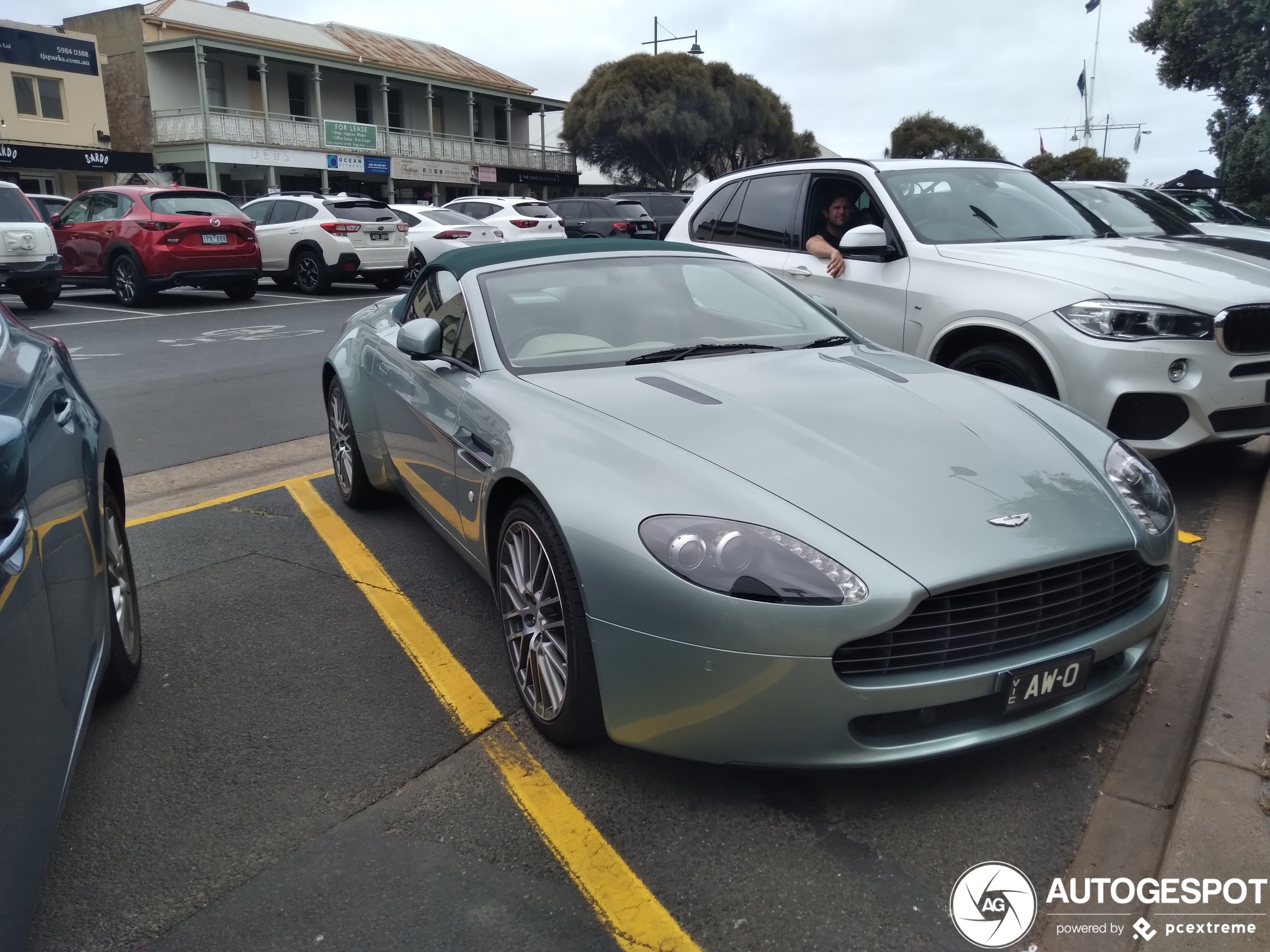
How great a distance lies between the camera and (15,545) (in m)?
1.97

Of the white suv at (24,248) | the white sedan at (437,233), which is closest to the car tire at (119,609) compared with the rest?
the white suv at (24,248)

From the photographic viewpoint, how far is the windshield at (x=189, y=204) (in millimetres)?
14727

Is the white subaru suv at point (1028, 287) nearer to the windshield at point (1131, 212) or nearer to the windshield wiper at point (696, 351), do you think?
the windshield wiper at point (696, 351)

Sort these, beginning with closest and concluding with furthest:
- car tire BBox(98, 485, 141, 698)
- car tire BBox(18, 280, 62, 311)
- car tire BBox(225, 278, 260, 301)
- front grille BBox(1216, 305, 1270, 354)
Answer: car tire BBox(98, 485, 141, 698)
front grille BBox(1216, 305, 1270, 354)
car tire BBox(18, 280, 62, 311)
car tire BBox(225, 278, 260, 301)

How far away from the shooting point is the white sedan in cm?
1806

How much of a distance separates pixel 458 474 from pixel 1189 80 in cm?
2332

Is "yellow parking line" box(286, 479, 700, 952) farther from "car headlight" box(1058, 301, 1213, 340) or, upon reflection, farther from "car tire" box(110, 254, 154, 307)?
"car tire" box(110, 254, 154, 307)

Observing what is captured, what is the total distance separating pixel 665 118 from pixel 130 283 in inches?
1221

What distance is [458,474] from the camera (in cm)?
361

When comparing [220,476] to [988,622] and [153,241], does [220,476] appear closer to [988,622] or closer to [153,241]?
[988,622]

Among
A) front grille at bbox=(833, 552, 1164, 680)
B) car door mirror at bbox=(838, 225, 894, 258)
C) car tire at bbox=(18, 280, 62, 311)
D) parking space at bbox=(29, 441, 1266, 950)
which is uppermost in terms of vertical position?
car door mirror at bbox=(838, 225, 894, 258)

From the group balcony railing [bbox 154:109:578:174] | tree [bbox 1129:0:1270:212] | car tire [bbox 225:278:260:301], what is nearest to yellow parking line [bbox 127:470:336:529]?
car tire [bbox 225:278:260:301]

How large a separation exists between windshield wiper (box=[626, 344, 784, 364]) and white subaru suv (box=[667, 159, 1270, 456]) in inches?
72.9

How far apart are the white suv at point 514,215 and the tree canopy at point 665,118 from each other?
23558 millimetres
